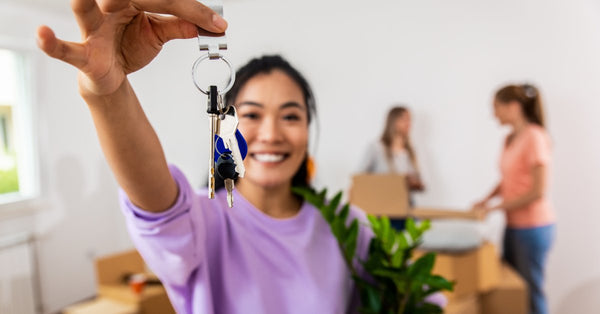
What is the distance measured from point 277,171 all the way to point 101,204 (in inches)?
10.2

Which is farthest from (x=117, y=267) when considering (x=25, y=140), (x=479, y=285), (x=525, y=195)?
(x=525, y=195)

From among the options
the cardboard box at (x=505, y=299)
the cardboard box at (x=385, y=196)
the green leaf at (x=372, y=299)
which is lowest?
the cardboard box at (x=505, y=299)

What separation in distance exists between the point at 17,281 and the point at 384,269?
64 cm

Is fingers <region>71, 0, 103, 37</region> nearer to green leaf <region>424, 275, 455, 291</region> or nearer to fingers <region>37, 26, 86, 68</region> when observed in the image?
fingers <region>37, 26, 86, 68</region>

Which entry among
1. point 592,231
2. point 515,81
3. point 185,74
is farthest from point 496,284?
point 185,74

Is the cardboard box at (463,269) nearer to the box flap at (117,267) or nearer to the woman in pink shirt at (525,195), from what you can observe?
the woman in pink shirt at (525,195)

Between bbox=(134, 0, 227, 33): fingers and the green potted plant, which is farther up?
bbox=(134, 0, 227, 33): fingers

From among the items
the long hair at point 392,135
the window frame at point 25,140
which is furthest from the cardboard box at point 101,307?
the long hair at point 392,135

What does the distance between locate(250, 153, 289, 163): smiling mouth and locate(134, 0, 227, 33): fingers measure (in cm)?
26

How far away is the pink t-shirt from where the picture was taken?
162 centimetres

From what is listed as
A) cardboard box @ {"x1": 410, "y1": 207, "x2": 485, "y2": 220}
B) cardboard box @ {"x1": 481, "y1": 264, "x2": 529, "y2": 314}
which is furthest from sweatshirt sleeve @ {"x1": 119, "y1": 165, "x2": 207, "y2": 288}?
cardboard box @ {"x1": 481, "y1": 264, "x2": 529, "y2": 314}

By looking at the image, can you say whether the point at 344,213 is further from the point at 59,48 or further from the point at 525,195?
the point at 525,195

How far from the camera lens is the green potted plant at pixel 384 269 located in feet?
1.84

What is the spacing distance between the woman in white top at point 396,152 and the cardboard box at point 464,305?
0.70 m
